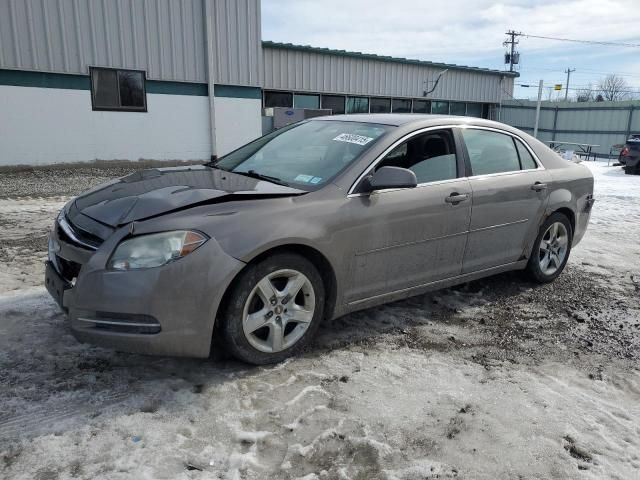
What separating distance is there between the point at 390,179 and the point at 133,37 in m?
11.7

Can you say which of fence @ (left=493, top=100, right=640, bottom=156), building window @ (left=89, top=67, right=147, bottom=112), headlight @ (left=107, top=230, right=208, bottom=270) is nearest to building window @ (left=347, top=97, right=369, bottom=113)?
building window @ (left=89, top=67, right=147, bottom=112)

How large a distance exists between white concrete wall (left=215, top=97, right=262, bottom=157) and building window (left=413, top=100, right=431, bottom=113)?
8849 mm

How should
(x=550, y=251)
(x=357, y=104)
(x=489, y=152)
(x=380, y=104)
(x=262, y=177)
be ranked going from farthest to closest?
(x=380, y=104)
(x=357, y=104)
(x=550, y=251)
(x=489, y=152)
(x=262, y=177)

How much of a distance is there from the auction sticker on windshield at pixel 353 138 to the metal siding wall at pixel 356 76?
14309 mm

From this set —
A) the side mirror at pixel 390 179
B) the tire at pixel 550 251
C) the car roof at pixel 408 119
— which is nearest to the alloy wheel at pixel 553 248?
the tire at pixel 550 251

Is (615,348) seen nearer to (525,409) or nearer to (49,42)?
(525,409)

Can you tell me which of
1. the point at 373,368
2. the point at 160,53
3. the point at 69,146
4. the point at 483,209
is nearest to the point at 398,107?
the point at 160,53

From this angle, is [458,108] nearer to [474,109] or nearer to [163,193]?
[474,109]

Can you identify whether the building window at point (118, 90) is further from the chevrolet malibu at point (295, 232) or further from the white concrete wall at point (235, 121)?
the chevrolet malibu at point (295, 232)

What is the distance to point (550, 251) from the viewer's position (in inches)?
201

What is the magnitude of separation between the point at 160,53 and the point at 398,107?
429 inches

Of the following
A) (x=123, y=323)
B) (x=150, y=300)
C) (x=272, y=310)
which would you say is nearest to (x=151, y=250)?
(x=150, y=300)

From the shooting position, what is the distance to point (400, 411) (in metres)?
2.88

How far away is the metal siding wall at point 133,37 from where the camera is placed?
11586mm
